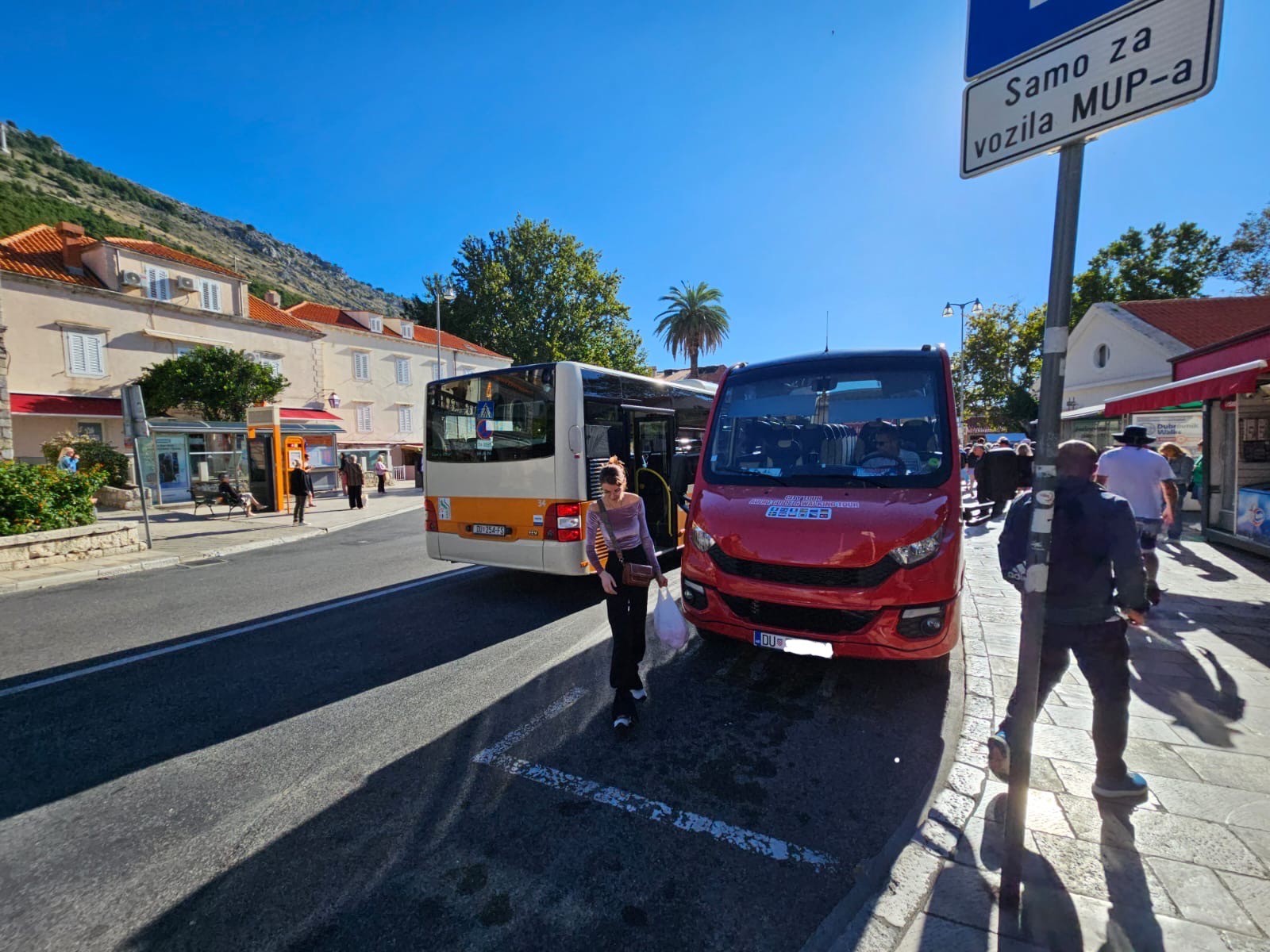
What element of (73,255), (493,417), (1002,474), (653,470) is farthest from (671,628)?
(73,255)

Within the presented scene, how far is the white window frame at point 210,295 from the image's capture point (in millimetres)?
26734

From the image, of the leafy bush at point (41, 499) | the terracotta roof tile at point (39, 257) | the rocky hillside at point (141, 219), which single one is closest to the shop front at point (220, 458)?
the leafy bush at point (41, 499)

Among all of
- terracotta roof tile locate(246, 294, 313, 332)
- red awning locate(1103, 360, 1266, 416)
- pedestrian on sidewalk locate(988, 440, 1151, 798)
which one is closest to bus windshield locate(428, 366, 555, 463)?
pedestrian on sidewalk locate(988, 440, 1151, 798)

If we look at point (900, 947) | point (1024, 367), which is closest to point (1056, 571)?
point (900, 947)

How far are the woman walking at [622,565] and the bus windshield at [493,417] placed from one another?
102 inches

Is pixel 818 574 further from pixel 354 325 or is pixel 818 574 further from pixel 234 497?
pixel 354 325

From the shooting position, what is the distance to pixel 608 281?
44.7 meters

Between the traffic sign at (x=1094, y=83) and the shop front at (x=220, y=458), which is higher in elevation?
the traffic sign at (x=1094, y=83)

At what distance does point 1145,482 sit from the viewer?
5926mm

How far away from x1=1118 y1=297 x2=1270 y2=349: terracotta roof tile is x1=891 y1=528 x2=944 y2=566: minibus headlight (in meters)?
23.4

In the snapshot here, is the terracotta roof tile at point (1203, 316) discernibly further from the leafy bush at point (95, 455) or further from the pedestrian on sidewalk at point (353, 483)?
the leafy bush at point (95, 455)

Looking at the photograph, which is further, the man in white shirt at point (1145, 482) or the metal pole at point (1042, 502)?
the man in white shirt at point (1145, 482)

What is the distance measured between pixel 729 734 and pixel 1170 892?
2.01 m

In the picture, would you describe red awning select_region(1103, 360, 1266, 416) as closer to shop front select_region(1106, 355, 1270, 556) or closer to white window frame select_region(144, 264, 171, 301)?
shop front select_region(1106, 355, 1270, 556)
